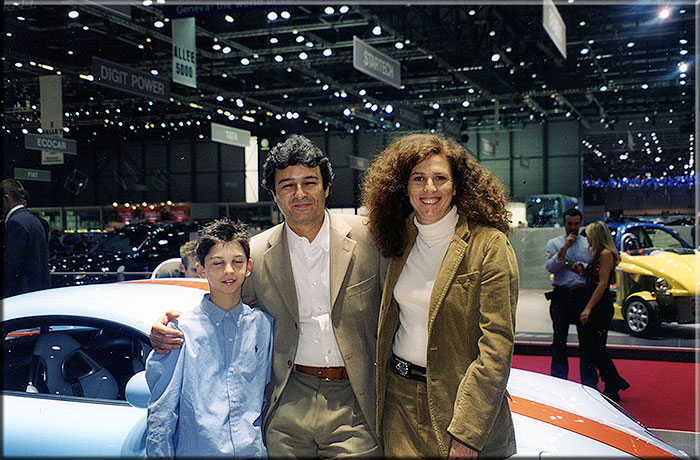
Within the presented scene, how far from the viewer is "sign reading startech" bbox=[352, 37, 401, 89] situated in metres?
6.71

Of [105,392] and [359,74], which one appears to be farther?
[359,74]

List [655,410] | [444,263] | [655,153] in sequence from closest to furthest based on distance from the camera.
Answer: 1. [444,263]
2. [655,410]
3. [655,153]

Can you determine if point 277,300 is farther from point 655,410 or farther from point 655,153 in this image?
point 655,153

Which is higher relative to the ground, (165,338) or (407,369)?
(165,338)

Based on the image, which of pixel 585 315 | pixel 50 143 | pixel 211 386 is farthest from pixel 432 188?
pixel 50 143

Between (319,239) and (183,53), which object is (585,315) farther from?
(183,53)

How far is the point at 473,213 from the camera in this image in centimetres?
187

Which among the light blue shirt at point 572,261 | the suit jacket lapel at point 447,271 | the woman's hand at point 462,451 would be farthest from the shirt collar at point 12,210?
the light blue shirt at point 572,261

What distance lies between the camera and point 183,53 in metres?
6.66

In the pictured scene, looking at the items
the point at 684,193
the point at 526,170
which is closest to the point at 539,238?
the point at 684,193

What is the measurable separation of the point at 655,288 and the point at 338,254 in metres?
6.20

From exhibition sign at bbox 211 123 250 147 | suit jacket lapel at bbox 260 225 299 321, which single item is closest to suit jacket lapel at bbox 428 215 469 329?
suit jacket lapel at bbox 260 225 299 321

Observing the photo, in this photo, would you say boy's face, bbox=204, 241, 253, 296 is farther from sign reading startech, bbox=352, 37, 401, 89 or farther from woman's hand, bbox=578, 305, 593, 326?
sign reading startech, bbox=352, 37, 401, 89

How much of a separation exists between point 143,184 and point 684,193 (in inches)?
547
